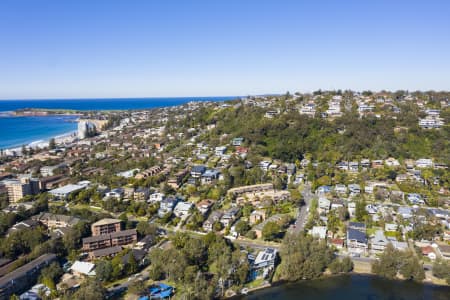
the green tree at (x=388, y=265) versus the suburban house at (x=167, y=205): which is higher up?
the suburban house at (x=167, y=205)

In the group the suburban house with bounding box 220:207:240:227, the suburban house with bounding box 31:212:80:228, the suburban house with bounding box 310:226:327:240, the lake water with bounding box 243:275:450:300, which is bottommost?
the lake water with bounding box 243:275:450:300

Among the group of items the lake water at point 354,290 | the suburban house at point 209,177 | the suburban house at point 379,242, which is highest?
the suburban house at point 209,177

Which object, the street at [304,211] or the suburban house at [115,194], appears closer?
the street at [304,211]

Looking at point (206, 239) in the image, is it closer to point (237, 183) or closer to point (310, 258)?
point (310, 258)

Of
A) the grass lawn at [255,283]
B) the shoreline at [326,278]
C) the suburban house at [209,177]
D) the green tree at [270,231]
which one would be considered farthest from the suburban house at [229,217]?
the suburban house at [209,177]

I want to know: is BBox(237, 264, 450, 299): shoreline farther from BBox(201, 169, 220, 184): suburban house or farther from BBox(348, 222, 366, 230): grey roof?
BBox(201, 169, 220, 184): suburban house

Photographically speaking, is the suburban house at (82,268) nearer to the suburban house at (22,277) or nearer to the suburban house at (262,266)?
the suburban house at (22,277)

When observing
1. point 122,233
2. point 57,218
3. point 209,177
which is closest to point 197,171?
point 209,177

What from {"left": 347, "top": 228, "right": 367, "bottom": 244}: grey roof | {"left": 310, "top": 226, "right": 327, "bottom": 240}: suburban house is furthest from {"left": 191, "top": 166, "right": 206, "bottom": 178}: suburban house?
{"left": 347, "top": 228, "right": 367, "bottom": 244}: grey roof
